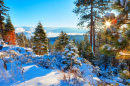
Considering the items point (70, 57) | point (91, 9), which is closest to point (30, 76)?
point (70, 57)

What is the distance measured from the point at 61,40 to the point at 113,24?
73.6ft

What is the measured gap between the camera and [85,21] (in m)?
12.2

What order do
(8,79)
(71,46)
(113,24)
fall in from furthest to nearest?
(71,46) < (8,79) < (113,24)

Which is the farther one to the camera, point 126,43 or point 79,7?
point 79,7

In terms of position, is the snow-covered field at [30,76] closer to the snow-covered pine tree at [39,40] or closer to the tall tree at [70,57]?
the tall tree at [70,57]

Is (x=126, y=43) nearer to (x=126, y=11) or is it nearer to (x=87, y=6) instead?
(x=126, y=11)

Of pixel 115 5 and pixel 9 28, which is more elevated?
pixel 9 28

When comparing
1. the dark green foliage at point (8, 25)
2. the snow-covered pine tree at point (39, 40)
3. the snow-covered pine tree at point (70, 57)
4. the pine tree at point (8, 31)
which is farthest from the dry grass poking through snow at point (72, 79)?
the dark green foliage at point (8, 25)

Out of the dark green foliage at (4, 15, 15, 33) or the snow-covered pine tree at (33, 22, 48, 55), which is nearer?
the snow-covered pine tree at (33, 22, 48, 55)

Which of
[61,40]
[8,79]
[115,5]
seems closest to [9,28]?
[61,40]

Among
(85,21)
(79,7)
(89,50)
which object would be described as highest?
(79,7)

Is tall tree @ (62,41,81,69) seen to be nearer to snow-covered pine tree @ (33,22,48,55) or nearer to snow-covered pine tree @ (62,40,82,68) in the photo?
snow-covered pine tree @ (62,40,82,68)

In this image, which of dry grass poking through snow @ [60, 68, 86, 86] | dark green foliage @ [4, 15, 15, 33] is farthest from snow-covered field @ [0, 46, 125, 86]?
dark green foliage @ [4, 15, 15, 33]

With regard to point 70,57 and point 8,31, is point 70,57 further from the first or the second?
point 8,31
